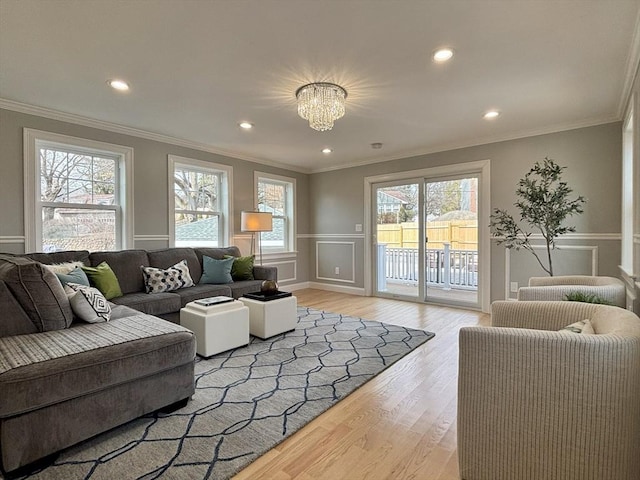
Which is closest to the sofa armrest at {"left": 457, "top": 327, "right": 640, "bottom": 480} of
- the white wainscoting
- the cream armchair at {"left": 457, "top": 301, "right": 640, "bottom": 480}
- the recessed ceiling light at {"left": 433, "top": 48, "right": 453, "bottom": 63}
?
the cream armchair at {"left": 457, "top": 301, "right": 640, "bottom": 480}

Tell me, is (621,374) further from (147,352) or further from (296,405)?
(147,352)

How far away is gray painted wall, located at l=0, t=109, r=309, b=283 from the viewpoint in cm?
310

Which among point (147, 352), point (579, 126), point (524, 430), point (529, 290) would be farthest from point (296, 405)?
point (579, 126)

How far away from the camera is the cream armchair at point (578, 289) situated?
87.2 inches

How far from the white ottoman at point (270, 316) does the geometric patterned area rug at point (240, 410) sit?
0.08 meters

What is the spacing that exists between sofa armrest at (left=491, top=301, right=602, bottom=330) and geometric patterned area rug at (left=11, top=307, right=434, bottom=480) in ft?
3.49

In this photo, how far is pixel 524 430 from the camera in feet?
4.06

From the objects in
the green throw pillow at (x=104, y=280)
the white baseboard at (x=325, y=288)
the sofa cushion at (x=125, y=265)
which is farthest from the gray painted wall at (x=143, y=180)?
the green throw pillow at (x=104, y=280)

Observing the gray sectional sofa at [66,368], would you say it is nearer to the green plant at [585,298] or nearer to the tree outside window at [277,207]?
the green plant at [585,298]

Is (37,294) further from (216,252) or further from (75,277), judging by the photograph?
(216,252)

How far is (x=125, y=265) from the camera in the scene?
11.3 feet

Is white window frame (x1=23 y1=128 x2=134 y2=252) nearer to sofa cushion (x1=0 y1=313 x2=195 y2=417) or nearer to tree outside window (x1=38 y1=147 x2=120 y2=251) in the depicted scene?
tree outside window (x1=38 y1=147 x2=120 y2=251)

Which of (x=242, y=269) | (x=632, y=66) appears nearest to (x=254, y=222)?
(x=242, y=269)

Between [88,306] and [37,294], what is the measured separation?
29 cm
